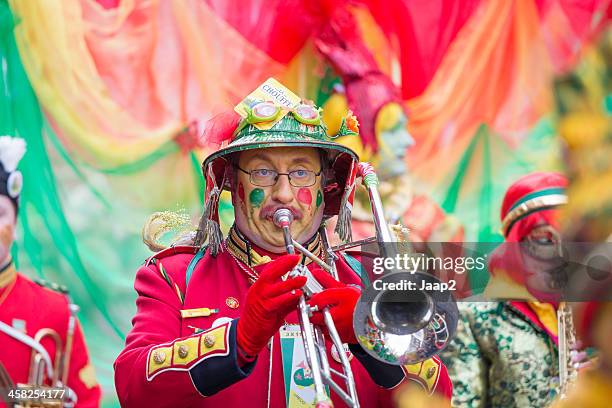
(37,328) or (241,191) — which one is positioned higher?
(241,191)

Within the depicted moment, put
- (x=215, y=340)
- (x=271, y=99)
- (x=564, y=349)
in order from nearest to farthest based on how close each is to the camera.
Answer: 1. (x=215, y=340)
2. (x=271, y=99)
3. (x=564, y=349)

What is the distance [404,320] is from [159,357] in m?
0.75

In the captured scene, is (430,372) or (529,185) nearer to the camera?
(430,372)

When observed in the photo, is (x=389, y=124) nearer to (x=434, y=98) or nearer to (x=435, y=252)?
(x=434, y=98)

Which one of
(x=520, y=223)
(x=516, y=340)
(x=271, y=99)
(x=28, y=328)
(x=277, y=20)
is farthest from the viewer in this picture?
(x=277, y=20)

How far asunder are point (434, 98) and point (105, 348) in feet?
9.18

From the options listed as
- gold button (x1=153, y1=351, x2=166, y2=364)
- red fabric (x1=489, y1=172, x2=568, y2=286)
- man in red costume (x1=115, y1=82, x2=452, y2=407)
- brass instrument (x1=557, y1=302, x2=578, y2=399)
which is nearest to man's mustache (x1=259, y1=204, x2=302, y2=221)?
man in red costume (x1=115, y1=82, x2=452, y2=407)

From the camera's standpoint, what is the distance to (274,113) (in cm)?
413

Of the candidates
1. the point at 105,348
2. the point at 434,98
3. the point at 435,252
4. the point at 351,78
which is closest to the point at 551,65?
the point at 434,98

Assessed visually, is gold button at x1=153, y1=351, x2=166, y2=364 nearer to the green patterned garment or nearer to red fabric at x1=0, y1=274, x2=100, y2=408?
red fabric at x1=0, y1=274, x2=100, y2=408

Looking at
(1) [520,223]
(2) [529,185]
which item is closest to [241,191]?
(1) [520,223]

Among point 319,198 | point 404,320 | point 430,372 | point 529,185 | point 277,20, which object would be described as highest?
point 277,20

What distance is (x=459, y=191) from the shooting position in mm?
8055

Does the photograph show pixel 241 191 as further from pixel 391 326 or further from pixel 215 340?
pixel 391 326
